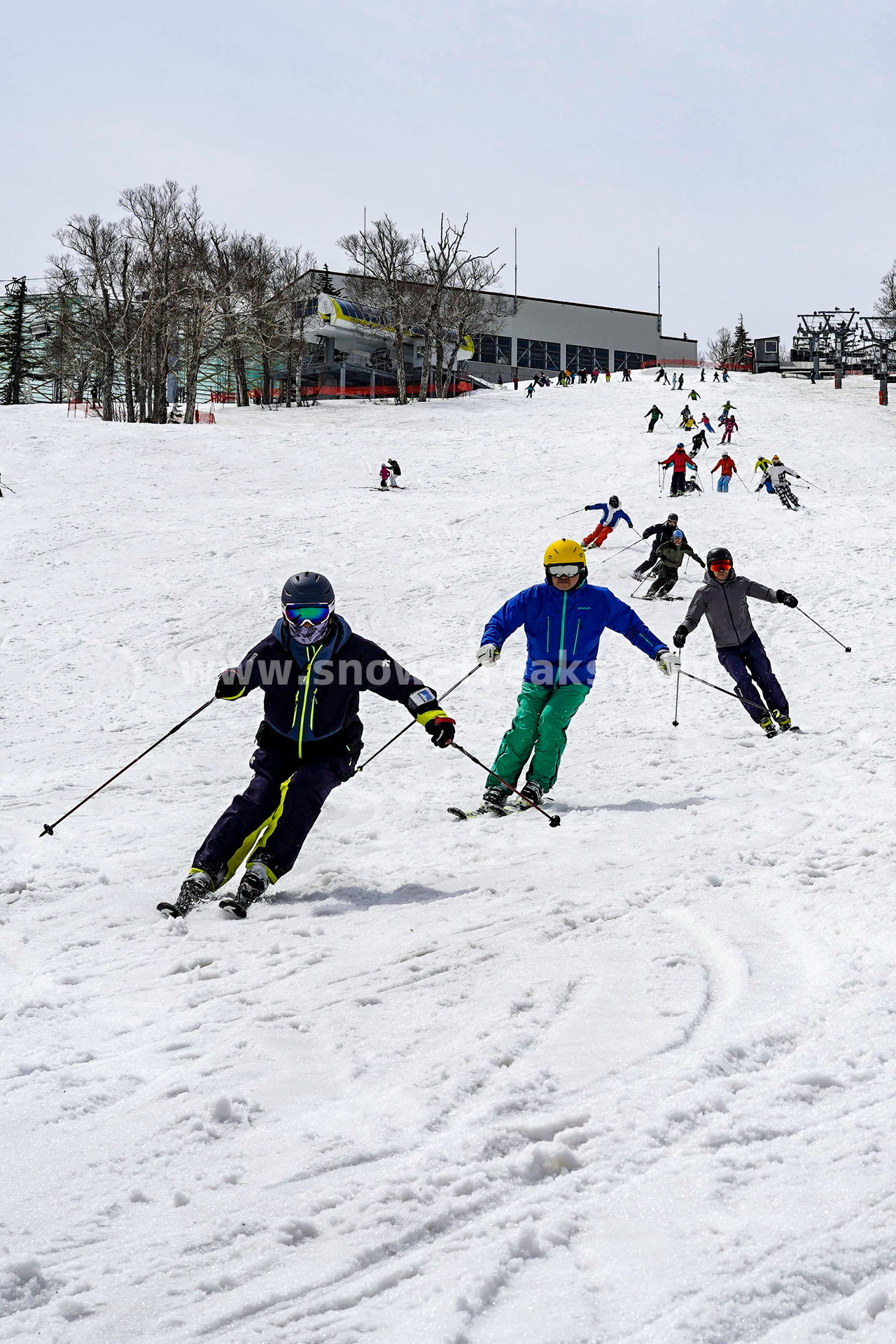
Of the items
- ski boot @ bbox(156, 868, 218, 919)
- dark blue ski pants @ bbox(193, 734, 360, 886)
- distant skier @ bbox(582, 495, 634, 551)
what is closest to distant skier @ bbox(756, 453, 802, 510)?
distant skier @ bbox(582, 495, 634, 551)

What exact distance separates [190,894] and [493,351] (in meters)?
75.8

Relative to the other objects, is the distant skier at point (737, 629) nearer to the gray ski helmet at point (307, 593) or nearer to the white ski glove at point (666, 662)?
the white ski glove at point (666, 662)

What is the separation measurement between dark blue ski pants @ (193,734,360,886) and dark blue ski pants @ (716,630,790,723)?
16.3 feet

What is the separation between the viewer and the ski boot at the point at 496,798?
6445 millimetres

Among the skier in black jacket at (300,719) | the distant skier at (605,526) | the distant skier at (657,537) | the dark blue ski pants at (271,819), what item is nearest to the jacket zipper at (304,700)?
the skier in black jacket at (300,719)

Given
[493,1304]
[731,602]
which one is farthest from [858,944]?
[731,602]

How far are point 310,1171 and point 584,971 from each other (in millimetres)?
1384

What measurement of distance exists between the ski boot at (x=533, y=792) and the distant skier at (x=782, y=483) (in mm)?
16092

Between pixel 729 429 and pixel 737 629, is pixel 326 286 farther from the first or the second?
pixel 737 629

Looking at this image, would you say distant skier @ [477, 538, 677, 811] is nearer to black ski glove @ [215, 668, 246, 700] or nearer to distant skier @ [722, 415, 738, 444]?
black ski glove @ [215, 668, 246, 700]

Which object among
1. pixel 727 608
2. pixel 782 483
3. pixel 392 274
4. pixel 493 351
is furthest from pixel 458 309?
pixel 727 608

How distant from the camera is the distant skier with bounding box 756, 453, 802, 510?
68.2 ft

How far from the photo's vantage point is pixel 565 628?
6648mm

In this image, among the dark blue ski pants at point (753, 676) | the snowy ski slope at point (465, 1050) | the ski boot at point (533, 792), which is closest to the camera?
the snowy ski slope at point (465, 1050)
